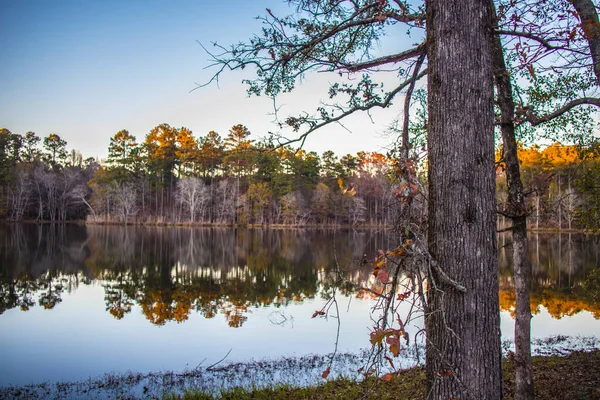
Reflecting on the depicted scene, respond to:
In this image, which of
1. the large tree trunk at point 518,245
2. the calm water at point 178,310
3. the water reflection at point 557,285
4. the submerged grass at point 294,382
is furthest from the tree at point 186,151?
the large tree trunk at point 518,245

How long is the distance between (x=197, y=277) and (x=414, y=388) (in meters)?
14.9

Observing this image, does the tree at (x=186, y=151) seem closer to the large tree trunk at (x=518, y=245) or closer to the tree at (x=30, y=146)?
the tree at (x=30, y=146)

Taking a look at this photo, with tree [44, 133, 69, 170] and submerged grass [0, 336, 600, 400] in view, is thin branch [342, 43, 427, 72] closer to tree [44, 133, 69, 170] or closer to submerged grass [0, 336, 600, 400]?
submerged grass [0, 336, 600, 400]

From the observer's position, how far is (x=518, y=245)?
462 cm

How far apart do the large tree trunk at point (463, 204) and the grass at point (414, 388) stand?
11.3 feet

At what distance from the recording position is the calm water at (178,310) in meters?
9.56

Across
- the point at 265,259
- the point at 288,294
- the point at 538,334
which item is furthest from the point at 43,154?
the point at 538,334

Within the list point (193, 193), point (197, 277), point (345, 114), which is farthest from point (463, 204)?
point (193, 193)

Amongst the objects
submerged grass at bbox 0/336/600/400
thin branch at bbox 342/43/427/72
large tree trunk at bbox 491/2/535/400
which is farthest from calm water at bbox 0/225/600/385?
thin branch at bbox 342/43/427/72

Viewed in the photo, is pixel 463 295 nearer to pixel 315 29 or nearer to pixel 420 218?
pixel 420 218

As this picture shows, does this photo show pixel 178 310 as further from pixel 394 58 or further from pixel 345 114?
pixel 394 58

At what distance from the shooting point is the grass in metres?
5.50

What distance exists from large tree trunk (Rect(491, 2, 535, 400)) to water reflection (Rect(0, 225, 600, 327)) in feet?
14.2

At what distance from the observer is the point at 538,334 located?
452 inches
